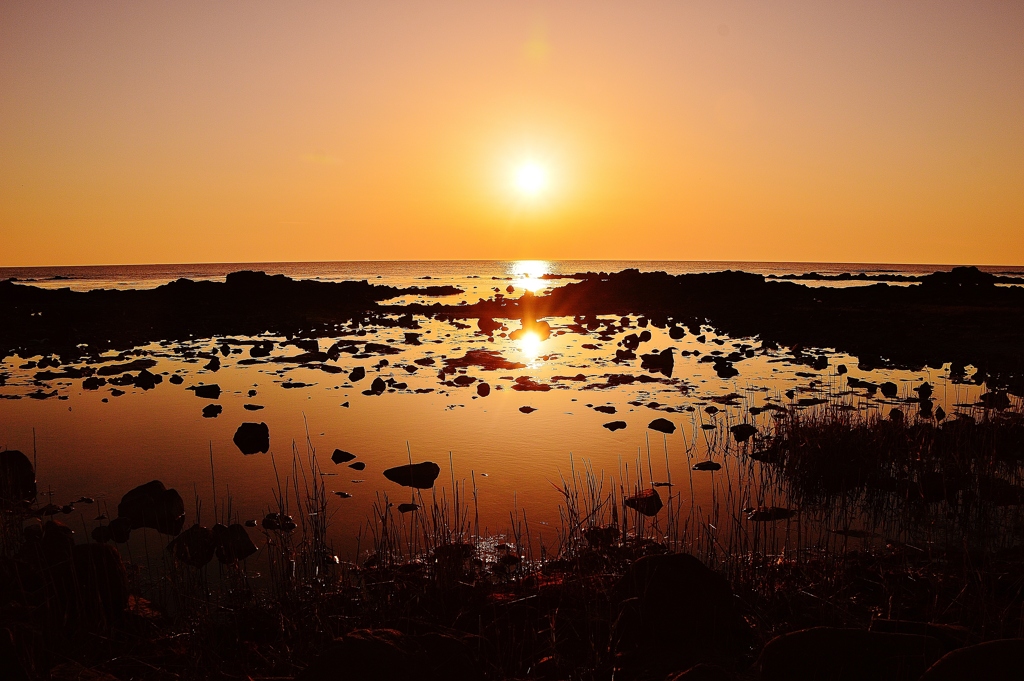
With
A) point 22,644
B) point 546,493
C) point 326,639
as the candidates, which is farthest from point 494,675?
point 546,493

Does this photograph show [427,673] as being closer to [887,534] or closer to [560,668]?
[560,668]

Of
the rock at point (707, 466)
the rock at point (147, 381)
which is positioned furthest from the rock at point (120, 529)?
the rock at point (147, 381)

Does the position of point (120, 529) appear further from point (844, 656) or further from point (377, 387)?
point (377, 387)

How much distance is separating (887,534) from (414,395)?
11.8 meters

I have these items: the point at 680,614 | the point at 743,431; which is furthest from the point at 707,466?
the point at 680,614

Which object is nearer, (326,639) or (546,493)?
(326,639)

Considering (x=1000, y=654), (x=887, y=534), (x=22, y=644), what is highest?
(x=1000, y=654)

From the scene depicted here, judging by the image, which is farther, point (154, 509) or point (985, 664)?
point (154, 509)

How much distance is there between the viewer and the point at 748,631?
533 cm

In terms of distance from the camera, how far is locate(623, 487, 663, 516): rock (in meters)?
8.47

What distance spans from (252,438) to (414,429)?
10.2ft

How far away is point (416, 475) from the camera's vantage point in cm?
1003

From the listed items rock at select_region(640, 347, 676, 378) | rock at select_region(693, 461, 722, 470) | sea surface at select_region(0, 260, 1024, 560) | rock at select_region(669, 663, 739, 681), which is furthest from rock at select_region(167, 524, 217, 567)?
rock at select_region(640, 347, 676, 378)

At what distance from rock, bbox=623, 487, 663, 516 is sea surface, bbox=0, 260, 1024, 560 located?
0.39 meters
